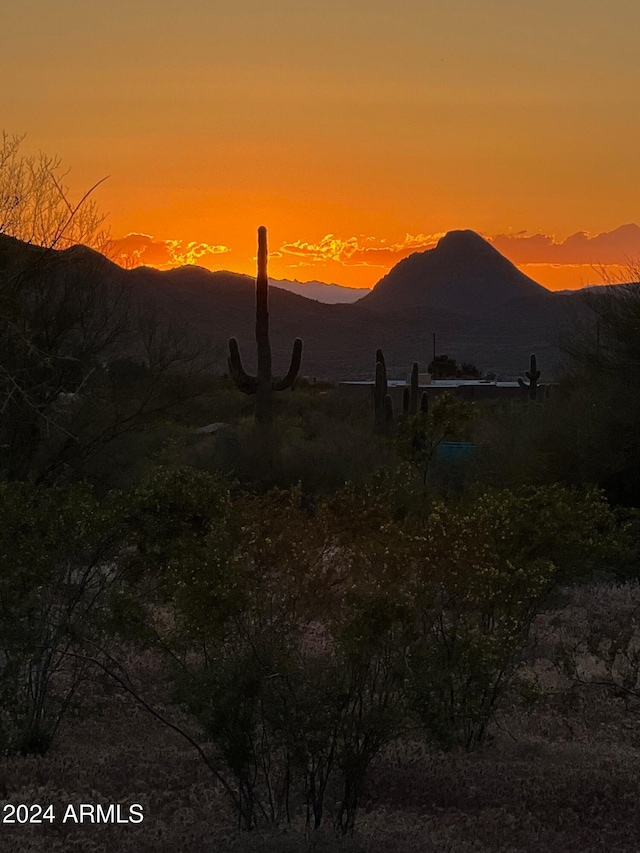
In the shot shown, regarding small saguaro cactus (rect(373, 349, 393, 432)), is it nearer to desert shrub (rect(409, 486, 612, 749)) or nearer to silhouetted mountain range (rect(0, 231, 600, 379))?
desert shrub (rect(409, 486, 612, 749))

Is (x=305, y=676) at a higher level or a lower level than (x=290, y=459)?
lower

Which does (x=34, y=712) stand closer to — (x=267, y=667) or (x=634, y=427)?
(x=267, y=667)

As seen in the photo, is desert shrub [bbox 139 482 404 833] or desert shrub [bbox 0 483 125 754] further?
desert shrub [bbox 0 483 125 754]

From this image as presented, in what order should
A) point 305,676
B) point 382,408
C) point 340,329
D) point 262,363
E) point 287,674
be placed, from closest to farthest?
point 287,674 < point 305,676 < point 262,363 < point 382,408 < point 340,329

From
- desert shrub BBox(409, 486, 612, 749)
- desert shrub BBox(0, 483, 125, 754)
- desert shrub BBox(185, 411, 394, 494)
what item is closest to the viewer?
desert shrub BBox(409, 486, 612, 749)

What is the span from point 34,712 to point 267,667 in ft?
9.23

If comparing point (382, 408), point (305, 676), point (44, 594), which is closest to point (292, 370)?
point (382, 408)

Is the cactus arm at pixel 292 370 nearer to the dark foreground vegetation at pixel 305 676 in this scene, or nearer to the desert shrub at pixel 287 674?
the dark foreground vegetation at pixel 305 676

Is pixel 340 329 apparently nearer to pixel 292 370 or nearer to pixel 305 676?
pixel 292 370

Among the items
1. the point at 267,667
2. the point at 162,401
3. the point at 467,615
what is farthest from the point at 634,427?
the point at 267,667

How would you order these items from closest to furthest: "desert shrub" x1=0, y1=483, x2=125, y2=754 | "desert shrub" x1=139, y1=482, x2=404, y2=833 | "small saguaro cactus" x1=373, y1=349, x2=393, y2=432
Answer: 1. "desert shrub" x1=139, y1=482, x2=404, y2=833
2. "desert shrub" x1=0, y1=483, x2=125, y2=754
3. "small saguaro cactus" x1=373, y1=349, x2=393, y2=432

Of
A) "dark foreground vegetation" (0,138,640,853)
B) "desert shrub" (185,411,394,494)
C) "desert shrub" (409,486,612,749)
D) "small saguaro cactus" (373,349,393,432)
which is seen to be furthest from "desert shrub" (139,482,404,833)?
"small saguaro cactus" (373,349,393,432)

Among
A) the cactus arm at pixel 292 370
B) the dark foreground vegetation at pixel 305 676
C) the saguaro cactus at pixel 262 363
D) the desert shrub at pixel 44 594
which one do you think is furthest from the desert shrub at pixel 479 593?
the cactus arm at pixel 292 370

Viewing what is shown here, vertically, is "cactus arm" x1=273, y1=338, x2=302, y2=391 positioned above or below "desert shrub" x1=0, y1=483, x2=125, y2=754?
above
